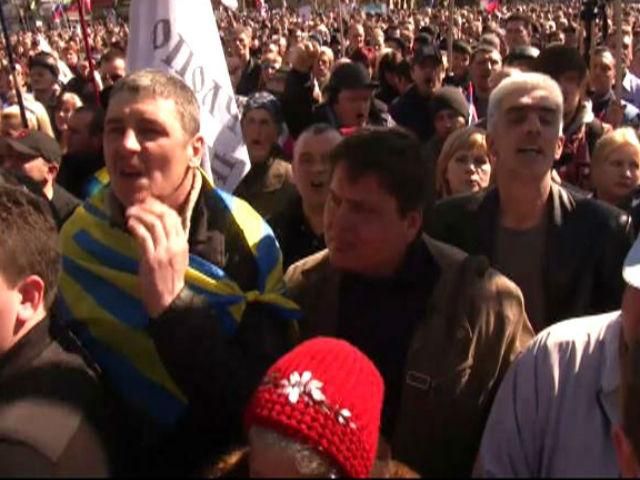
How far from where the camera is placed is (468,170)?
4.26m

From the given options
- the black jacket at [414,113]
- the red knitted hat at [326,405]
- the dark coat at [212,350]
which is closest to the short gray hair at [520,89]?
the dark coat at [212,350]

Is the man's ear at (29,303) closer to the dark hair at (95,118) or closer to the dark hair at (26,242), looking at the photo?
the dark hair at (26,242)

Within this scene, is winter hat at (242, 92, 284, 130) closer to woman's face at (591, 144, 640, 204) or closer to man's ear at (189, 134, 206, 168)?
woman's face at (591, 144, 640, 204)

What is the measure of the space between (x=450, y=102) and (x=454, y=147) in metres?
1.51

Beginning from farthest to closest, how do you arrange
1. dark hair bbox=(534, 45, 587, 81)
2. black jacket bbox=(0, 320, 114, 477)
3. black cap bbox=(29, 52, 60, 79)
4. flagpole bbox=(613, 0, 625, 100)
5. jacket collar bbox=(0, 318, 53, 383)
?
black cap bbox=(29, 52, 60, 79), flagpole bbox=(613, 0, 625, 100), dark hair bbox=(534, 45, 587, 81), jacket collar bbox=(0, 318, 53, 383), black jacket bbox=(0, 320, 114, 477)

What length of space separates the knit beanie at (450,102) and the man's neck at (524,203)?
2674 millimetres

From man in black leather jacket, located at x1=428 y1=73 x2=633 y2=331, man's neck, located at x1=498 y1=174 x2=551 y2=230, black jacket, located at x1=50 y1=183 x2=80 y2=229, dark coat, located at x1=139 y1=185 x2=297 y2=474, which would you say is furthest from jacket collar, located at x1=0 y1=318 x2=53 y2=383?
black jacket, located at x1=50 y1=183 x2=80 y2=229

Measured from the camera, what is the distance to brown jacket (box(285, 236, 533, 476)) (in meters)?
2.43

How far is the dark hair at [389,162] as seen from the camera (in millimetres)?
2482

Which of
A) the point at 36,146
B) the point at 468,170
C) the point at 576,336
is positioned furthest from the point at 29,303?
the point at 36,146

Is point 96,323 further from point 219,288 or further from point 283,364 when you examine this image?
point 283,364

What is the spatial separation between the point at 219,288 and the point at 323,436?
35.2 inches

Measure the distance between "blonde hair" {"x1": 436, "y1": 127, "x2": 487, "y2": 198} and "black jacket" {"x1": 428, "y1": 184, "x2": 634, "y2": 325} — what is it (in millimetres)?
1146

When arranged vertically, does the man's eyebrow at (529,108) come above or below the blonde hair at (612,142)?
above
